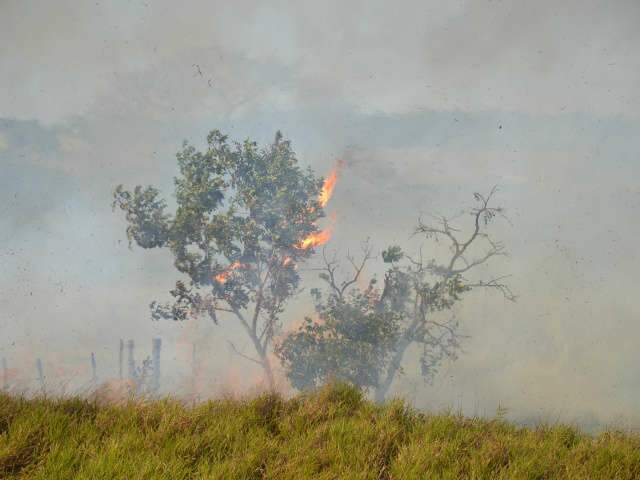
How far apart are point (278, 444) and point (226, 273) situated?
21.6 m

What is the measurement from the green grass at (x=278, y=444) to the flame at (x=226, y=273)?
20.1 m

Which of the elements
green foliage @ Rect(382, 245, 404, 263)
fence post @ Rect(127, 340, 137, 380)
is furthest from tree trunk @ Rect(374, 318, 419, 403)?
fence post @ Rect(127, 340, 137, 380)

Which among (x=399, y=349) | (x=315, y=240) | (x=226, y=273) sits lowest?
(x=399, y=349)

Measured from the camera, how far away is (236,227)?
2717 centimetres

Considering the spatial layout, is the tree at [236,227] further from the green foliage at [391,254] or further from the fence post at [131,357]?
the fence post at [131,357]

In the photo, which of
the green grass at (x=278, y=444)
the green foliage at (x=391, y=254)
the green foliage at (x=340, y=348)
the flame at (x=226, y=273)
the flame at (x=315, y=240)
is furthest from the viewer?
the flame at (x=315, y=240)

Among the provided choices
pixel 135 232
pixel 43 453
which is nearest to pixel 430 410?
pixel 43 453

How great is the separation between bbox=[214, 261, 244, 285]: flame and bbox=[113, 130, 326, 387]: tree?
5cm

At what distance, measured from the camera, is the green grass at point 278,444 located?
5473 mm

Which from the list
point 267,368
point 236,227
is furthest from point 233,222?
point 267,368

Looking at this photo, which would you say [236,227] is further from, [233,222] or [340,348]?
[340,348]

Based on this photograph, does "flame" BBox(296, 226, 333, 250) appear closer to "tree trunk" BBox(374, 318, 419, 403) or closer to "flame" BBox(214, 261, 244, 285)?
"flame" BBox(214, 261, 244, 285)

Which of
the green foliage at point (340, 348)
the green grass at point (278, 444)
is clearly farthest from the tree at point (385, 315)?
the green grass at point (278, 444)

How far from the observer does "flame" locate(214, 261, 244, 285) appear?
27453 mm
